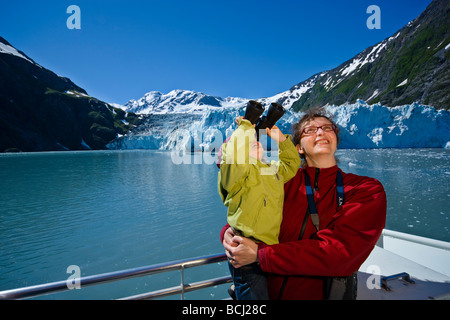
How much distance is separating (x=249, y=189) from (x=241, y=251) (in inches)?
12.7

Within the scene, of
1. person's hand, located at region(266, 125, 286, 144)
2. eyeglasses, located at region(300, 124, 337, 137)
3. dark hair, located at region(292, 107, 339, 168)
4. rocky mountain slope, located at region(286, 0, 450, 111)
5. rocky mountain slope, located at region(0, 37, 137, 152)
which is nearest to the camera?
person's hand, located at region(266, 125, 286, 144)

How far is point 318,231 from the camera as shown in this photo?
1166 mm

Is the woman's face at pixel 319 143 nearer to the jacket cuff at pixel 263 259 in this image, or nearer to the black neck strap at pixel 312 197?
the black neck strap at pixel 312 197

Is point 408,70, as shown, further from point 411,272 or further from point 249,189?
point 249,189

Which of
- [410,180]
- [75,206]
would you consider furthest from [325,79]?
[75,206]

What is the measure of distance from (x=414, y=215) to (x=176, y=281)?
8402 mm

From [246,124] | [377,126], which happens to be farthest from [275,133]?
[377,126]

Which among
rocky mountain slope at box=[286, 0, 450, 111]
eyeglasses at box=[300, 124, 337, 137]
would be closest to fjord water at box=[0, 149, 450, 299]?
eyeglasses at box=[300, 124, 337, 137]

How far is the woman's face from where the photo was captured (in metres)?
1.41

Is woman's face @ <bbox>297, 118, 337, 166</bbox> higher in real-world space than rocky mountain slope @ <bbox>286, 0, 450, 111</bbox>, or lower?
lower

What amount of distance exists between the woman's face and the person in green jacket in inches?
14.0

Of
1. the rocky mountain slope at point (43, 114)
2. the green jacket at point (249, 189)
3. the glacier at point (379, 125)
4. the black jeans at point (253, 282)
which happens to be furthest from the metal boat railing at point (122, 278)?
the rocky mountain slope at point (43, 114)

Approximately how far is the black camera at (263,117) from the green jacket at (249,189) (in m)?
0.06

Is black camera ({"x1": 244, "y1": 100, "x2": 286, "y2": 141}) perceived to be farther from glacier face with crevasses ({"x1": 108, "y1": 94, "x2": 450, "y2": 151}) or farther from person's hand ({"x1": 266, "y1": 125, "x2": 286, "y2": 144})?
glacier face with crevasses ({"x1": 108, "y1": 94, "x2": 450, "y2": 151})
